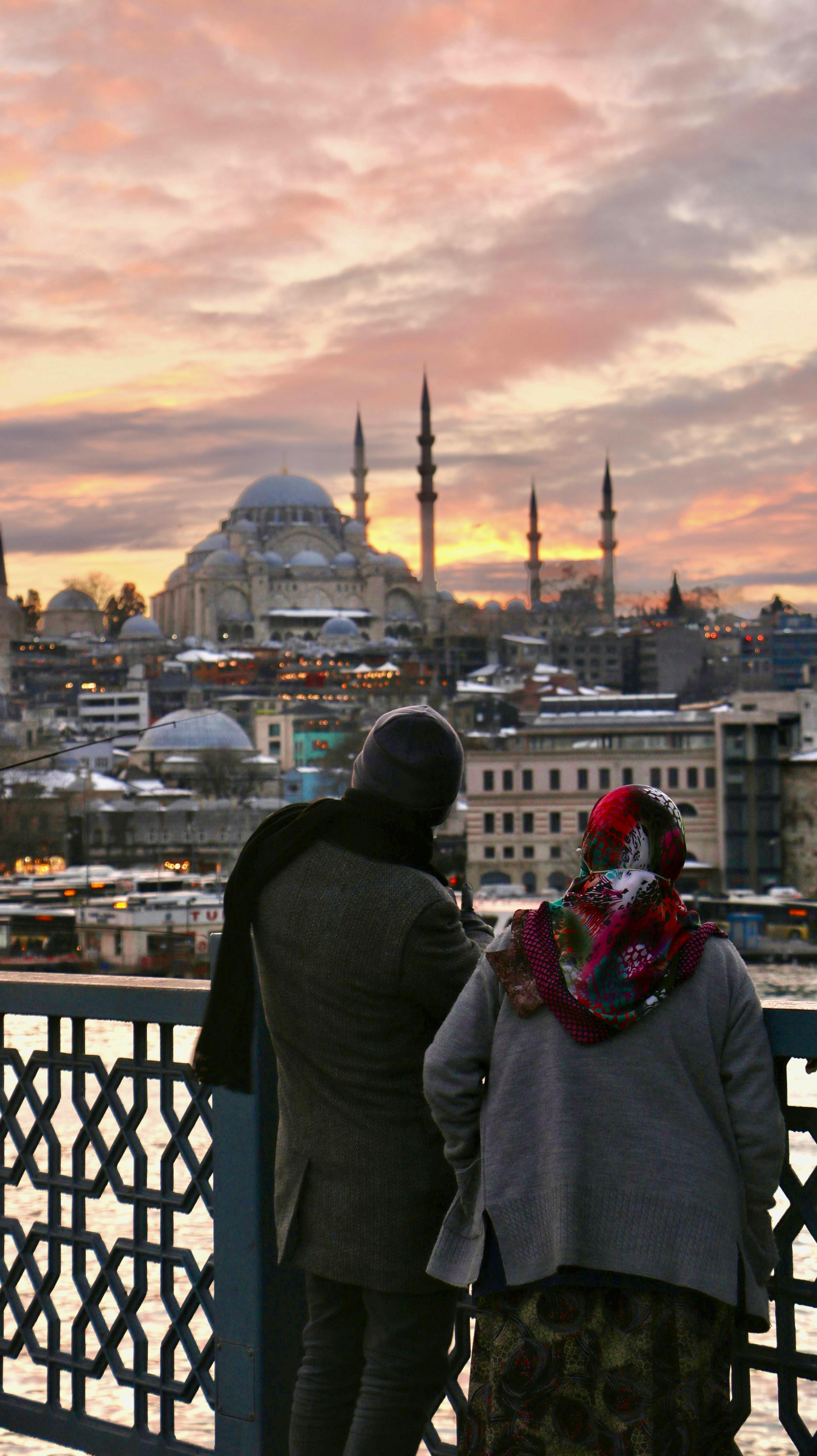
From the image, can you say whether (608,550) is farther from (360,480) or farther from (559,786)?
(559,786)

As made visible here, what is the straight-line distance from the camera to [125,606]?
76.4m

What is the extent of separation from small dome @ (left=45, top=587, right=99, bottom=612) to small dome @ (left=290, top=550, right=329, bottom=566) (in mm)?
10233

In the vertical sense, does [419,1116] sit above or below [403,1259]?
above

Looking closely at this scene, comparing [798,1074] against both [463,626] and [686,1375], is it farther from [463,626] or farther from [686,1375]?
[463,626]

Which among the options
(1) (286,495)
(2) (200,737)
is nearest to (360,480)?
(1) (286,495)

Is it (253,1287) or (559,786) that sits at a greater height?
(253,1287)

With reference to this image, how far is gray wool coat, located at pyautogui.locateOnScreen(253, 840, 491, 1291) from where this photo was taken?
1.35 metres

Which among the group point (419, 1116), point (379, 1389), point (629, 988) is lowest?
point (379, 1389)

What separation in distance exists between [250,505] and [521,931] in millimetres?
70413

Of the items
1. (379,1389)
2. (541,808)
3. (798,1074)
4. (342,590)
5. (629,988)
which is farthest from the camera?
(342,590)

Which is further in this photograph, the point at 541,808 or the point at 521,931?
the point at 541,808

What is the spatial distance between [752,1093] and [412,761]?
1.41 feet

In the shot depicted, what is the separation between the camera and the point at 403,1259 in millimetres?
1367

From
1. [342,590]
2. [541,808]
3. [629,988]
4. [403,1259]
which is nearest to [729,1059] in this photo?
[629,988]
